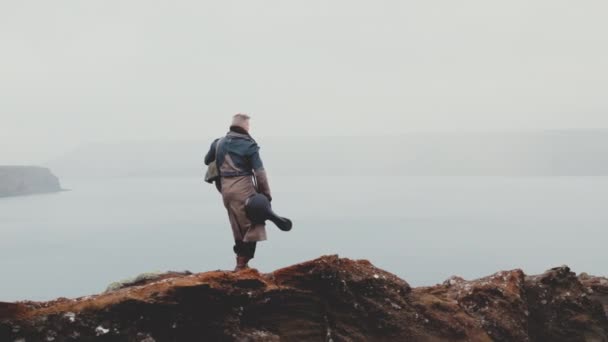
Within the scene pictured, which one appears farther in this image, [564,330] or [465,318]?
[564,330]

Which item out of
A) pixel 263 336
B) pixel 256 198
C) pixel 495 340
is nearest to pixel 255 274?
pixel 263 336

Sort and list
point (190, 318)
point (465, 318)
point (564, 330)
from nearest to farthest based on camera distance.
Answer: point (190, 318) < point (465, 318) < point (564, 330)

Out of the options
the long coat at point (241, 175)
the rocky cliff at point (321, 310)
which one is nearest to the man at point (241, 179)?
the long coat at point (241, 175)

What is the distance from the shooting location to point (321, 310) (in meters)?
7.59

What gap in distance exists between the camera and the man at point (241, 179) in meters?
10.0

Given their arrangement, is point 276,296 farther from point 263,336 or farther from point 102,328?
point 102,328

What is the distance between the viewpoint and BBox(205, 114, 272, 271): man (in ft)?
32.8

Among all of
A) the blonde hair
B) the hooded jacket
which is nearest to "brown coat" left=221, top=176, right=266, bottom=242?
the hooded jacket

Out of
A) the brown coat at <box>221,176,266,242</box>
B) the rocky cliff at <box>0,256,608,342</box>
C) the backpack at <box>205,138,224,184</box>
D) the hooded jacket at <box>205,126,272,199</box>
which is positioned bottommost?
the rocky cliff at <box>0,256,608,342</box>

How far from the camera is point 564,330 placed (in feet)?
31.8

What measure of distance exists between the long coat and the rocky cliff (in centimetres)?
217

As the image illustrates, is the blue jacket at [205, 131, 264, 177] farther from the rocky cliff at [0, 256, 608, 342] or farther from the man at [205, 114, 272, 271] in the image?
the rocky cliff at [0, 256, 608, 342]

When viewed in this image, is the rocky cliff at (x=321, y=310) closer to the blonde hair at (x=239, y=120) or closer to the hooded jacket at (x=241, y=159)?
the hooded jacket at (x=241, y=159)

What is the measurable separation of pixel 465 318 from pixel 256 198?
479 centimetres
